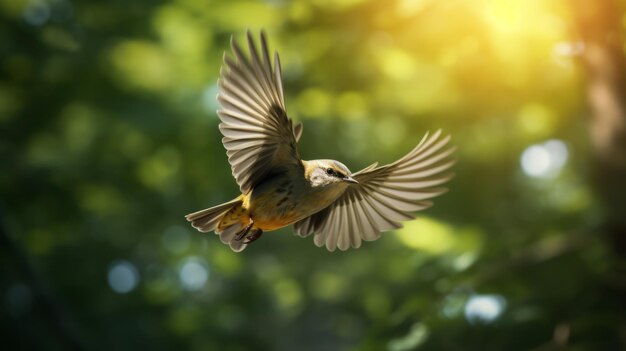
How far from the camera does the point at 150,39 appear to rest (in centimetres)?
607

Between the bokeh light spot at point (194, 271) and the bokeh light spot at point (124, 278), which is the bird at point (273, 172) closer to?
the bokeh light spot at point (194, 271)

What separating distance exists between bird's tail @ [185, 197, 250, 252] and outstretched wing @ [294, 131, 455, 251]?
0.74ft

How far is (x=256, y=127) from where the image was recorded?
1796 mm

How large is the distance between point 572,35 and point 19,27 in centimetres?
427

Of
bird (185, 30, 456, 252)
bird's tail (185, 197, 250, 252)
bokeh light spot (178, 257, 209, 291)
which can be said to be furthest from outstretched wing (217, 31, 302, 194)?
bokeh light spot (178, 257, 209, 291)

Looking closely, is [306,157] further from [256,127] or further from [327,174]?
[327,174]

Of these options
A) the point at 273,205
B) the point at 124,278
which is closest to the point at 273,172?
the point at 273,205

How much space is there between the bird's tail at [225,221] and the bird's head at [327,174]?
17 cm

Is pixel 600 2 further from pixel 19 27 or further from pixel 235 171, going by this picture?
pixel 19 27

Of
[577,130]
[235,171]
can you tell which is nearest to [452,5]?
[577,130]

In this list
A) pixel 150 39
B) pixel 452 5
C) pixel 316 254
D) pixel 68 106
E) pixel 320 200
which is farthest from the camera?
pixel 316 254

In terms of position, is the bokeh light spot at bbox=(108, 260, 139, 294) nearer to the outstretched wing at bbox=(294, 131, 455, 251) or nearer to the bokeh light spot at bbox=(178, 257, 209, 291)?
the bokeh light spot at bbox=(178, 257, 209, 291)

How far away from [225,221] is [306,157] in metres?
3.58

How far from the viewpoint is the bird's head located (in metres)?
1.63
